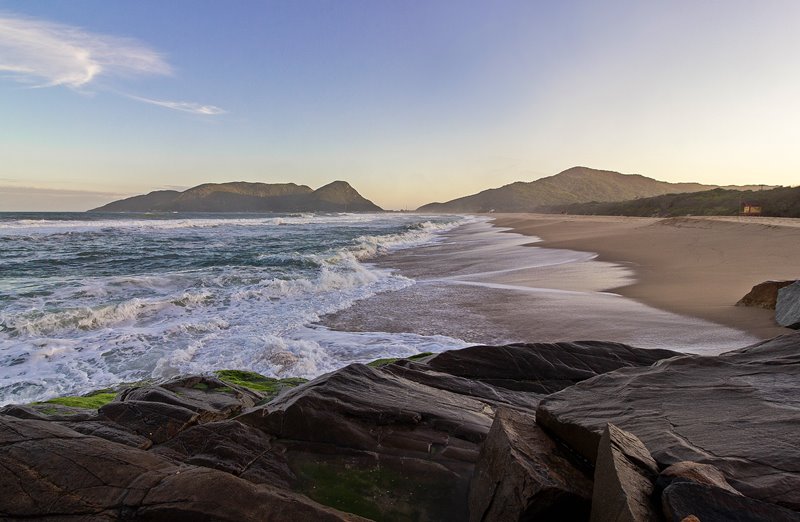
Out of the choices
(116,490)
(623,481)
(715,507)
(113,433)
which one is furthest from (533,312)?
(116,490)

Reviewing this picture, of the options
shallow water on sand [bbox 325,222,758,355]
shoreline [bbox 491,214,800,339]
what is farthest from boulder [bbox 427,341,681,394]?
shoreline [bbox 491,214,800,339]

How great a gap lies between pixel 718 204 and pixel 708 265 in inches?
1915

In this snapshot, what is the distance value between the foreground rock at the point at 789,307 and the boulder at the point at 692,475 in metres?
6.72

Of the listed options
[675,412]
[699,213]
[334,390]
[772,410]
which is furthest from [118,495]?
[699,213]

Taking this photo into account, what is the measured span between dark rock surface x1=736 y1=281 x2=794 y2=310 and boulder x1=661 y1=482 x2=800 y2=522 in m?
8.64

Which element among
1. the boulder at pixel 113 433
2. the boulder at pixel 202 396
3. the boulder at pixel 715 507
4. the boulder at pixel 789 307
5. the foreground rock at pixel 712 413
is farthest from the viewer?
the boulder at pixel 789 307

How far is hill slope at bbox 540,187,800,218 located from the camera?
132ft

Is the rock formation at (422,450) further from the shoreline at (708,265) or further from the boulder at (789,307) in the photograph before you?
the shoreline at (708,265)

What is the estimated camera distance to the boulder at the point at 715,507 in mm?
1773

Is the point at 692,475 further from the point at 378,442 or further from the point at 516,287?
the point at 516,287

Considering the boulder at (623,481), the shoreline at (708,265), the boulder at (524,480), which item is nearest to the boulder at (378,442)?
the boulder at (524,480)

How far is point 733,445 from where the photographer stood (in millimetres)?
2398

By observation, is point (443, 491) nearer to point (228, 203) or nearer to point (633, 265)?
point (633, 265)

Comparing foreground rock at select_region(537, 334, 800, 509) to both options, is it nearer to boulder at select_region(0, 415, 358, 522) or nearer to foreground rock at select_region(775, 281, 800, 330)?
boulder at select_region(0, 415, 358, 522)
